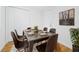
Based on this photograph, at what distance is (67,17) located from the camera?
79.4 inches

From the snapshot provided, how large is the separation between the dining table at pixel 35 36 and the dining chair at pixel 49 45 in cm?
7

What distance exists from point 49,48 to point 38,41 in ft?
0.66

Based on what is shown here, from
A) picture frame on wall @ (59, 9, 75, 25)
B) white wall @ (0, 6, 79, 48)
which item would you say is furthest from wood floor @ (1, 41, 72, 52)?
picture frame on wall @ (59, 9, 75, 25)

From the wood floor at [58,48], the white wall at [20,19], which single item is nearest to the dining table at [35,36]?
the white wall at [20,19]

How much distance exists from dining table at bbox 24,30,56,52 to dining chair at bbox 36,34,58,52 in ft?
0.23

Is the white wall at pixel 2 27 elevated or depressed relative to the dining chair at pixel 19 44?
elevated

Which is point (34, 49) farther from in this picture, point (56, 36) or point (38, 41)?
point (56, 36)

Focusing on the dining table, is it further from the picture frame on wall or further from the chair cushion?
the picture frame on wall

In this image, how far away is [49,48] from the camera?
2.07m

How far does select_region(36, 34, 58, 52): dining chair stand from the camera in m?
2.05

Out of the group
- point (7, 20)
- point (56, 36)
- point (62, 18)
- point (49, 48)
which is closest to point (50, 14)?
point (62, 18)

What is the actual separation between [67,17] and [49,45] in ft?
1.66

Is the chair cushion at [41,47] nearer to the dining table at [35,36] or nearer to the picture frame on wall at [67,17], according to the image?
the dining table at [35,36]

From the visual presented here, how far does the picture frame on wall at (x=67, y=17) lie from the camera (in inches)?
78.3
